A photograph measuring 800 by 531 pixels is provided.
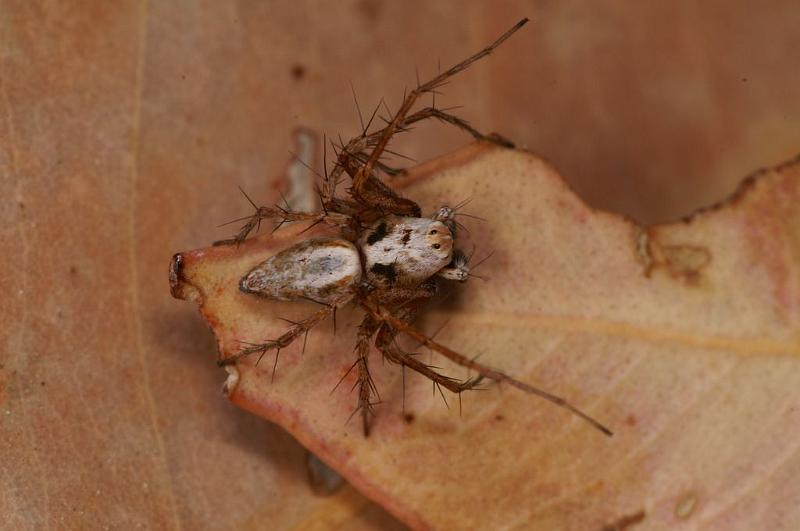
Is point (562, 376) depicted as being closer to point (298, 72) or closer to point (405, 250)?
point (405, 250)

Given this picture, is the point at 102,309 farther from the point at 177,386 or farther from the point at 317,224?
the point at 317,224

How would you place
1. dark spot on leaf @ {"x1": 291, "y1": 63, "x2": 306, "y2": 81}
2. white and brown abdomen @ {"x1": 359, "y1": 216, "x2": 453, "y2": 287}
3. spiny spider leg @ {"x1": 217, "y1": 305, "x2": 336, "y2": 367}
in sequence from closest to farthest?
spiny spider leg @ {"x1": 217, "y1": 305, "x2": 336, "y2": 367} < white and brown abdomen @ {"x1": 359, "y1": 216, "x2": 453, "y2": 287} < dark spot on leaf @ {"x1": 291, "y1": 63, "x2": 306, "y2": 81}

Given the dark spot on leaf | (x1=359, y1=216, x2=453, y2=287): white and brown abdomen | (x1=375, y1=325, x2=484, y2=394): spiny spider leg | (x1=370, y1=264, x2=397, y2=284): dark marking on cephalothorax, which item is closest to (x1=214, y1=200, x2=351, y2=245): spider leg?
(x1=359, y1=216, x2=453, y2=287): white and brown abdomen

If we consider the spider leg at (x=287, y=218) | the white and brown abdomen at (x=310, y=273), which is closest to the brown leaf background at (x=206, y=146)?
the spider leg at (x=287, y=218)

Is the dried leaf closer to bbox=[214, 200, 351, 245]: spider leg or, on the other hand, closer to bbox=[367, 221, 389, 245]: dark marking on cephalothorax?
bbox=[214, 200, 351, 245]: spider leg

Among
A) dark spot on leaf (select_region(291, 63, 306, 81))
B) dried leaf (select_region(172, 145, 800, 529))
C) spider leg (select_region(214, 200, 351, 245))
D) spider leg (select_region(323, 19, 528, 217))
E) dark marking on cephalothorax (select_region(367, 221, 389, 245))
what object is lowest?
dried leaf (select_region(172, 145, 800, 529))

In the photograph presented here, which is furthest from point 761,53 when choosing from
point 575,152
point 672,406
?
point 672,406

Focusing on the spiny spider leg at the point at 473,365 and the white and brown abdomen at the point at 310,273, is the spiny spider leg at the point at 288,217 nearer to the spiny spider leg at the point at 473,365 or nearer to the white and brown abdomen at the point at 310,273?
the white and brown abdomen at the point at 310,273
